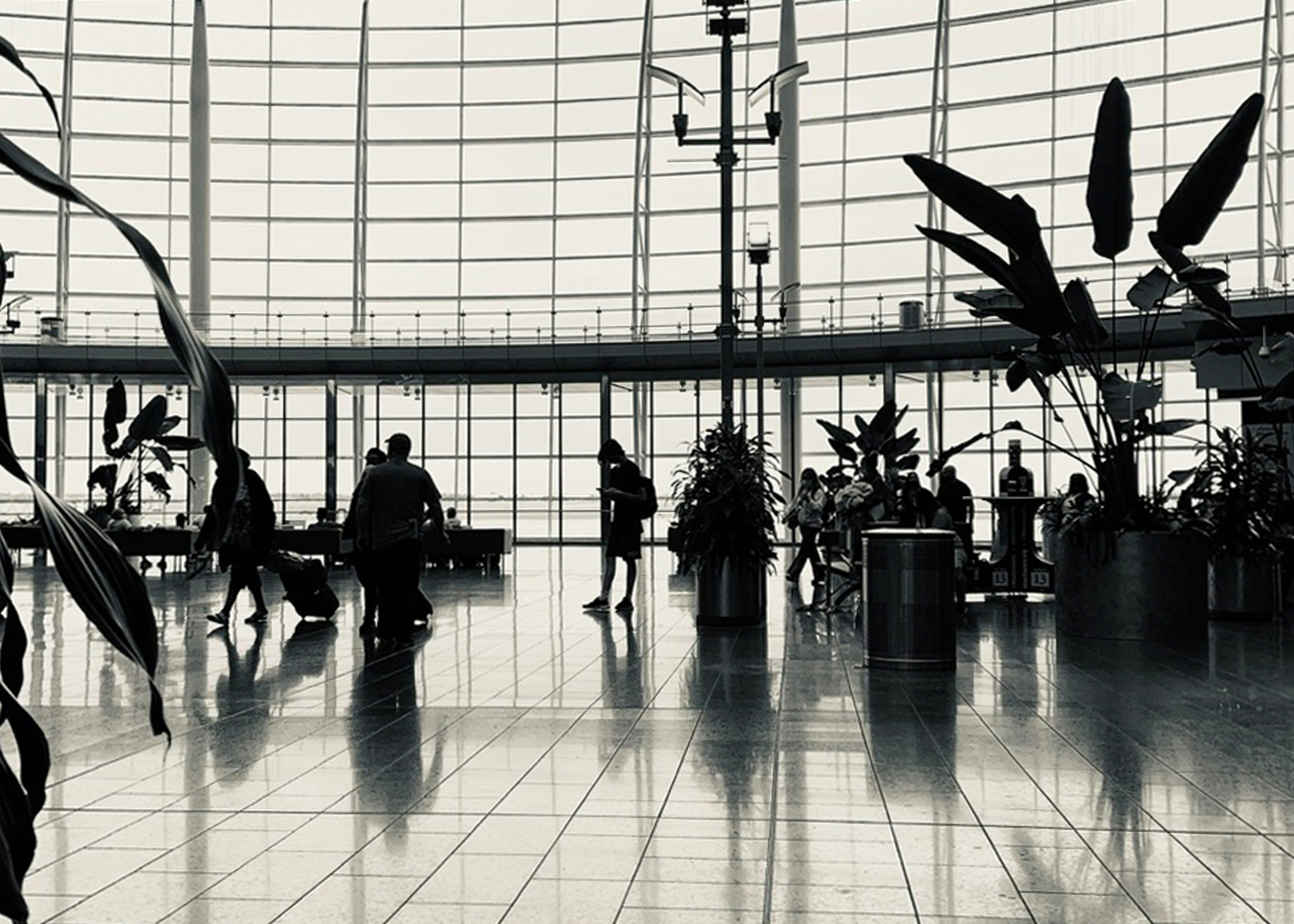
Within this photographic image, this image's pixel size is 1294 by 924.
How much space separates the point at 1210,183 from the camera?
34.3ft

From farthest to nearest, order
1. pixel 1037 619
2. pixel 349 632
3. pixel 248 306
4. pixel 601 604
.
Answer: pixel 248 306 < pixel 601 604 < pixel 1037 619 < pixel 349 632

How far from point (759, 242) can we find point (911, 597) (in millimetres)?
13579

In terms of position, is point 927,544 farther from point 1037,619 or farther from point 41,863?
point 41,863

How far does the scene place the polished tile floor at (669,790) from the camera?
3867 mm

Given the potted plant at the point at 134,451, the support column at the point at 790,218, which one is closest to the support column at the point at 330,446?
the potted plant at the point at 134,451

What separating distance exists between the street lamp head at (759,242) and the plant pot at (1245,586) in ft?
33.6

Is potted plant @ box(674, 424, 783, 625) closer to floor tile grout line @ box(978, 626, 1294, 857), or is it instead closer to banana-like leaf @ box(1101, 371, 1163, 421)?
banana-like leaf @ box(1101, 371, 1163, 421)

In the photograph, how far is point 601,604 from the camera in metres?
14.5

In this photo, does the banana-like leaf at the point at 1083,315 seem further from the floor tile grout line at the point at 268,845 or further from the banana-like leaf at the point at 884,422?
the floor tile grout line at the point at 268,845

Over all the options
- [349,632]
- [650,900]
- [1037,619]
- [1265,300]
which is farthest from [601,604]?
[1265,300]

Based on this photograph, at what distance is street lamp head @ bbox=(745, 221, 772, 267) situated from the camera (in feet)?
71.9

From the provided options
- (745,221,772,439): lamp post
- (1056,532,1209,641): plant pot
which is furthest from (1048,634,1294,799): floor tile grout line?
(745,221,772,439): lamp post

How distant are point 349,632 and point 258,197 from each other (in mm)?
21697

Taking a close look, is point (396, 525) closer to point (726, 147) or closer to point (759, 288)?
point (726, 147)
